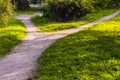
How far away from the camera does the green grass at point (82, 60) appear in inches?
390

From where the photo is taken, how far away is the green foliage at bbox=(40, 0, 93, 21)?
1059 inches

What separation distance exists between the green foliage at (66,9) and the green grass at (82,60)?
1139 cm

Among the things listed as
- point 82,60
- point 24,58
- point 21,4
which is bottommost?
point 21,4

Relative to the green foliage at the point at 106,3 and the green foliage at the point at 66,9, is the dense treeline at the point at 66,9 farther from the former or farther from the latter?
the green foliage at the point at 106,3

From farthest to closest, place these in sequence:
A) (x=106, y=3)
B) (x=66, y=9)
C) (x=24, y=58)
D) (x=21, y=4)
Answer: (x=21, y=4), (x=106, y=3), (x=66, y=9), (x=24, y=58)

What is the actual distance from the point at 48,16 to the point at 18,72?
19712mm

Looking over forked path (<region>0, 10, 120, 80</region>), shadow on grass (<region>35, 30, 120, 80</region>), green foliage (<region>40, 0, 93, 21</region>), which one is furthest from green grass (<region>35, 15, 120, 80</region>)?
green foliage (<region>40, 0, 93, 21</region>)

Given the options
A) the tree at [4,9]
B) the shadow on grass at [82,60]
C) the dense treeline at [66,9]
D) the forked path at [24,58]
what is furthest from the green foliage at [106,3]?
the shadow on grass at [82,60]

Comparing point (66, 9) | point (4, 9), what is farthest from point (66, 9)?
point (4, 9)

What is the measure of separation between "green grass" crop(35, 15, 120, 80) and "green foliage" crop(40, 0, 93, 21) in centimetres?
1139

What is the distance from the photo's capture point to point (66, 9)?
88.6ft

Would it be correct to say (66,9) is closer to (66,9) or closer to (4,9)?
(66,9)

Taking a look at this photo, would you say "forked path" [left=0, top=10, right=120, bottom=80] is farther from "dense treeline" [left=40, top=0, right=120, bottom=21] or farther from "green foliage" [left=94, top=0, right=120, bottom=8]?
"green foliage" [left=94, top=0, right=120, bottom=8]

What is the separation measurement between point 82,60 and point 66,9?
52.0ft
